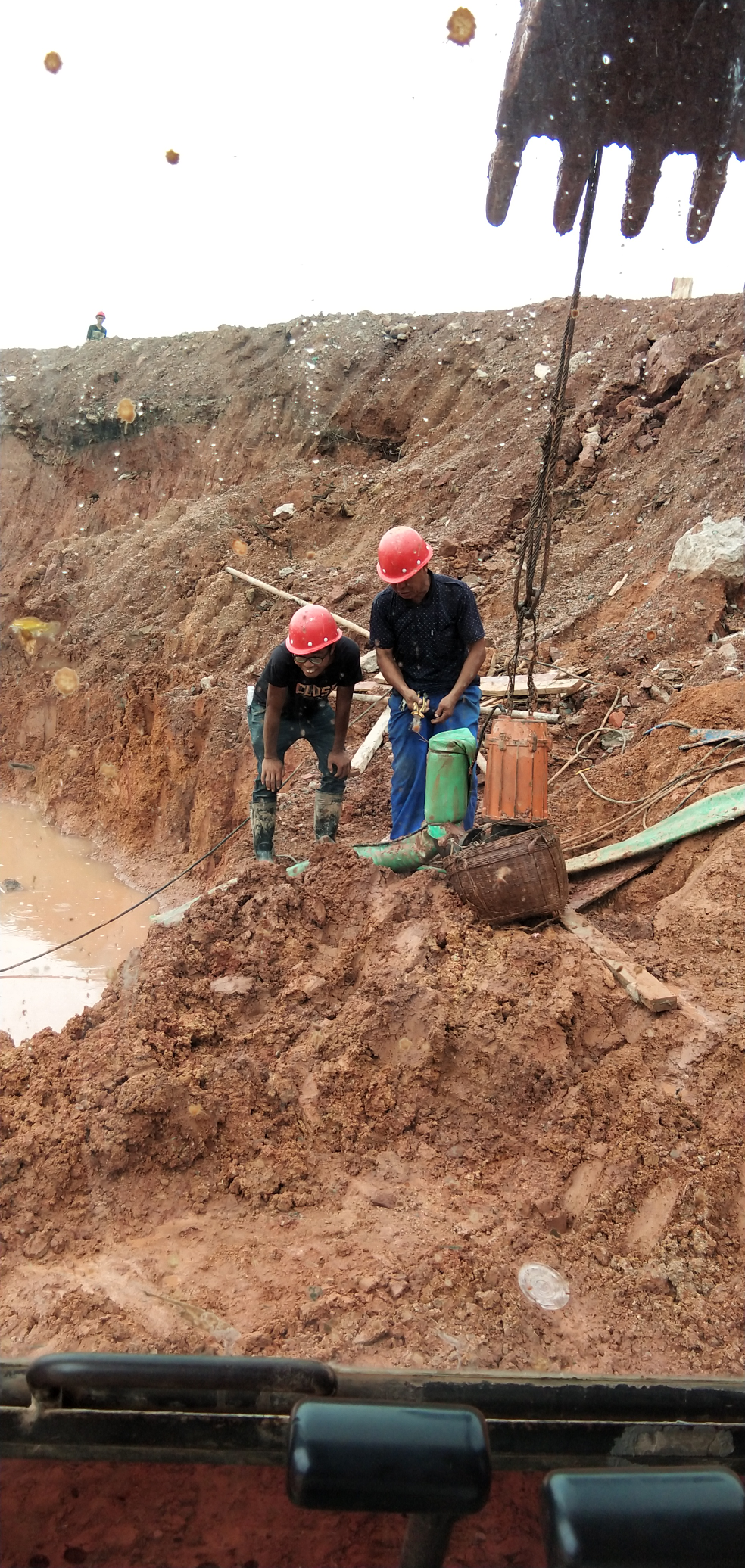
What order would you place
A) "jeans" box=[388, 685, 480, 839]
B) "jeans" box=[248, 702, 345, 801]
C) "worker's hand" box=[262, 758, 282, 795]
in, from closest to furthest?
"jeans" box=[388, 685, 480, 839], "worker's hand" box=[262, 758, 282, 795], "jeans" box=[248, 702, 345, 801]

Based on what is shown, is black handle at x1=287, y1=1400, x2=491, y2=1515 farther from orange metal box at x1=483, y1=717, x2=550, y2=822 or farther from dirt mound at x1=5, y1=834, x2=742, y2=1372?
orange metal box at x1=483, y1=717, x2=550, y2=822

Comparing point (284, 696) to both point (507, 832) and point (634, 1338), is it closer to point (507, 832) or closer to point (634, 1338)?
point (507, 832)

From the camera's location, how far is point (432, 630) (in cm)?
454

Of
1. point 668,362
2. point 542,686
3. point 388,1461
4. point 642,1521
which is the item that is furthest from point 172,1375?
point 668,362

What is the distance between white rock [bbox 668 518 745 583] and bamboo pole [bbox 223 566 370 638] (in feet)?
8.90

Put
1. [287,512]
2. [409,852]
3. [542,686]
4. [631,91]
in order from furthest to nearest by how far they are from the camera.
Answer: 1. [287,512]
2. [542,686]
3. [409,852]
4. [631,91]

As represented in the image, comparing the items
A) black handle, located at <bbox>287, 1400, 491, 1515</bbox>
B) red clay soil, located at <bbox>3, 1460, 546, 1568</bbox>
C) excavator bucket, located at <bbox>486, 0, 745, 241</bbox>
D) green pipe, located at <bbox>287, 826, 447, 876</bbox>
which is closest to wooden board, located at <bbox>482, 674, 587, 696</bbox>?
green pipe, located at <bbox>287, 826, 447, 876</bbox>

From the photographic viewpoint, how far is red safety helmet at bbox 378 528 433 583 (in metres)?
4.34

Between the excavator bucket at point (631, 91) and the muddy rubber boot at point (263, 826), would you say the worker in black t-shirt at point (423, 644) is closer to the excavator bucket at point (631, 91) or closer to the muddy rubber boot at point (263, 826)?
the muddy rubber boot at point (263, 826)

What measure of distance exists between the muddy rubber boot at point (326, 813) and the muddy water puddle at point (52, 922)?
6.07 ft

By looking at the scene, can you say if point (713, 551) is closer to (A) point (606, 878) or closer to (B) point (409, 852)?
(A) point (606, 878)

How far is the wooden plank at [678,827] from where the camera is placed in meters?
4.29

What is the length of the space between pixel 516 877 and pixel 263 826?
2091 millimetres

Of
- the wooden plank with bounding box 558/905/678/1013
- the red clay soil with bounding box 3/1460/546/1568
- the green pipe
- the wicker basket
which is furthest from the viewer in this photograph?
the green pipe
